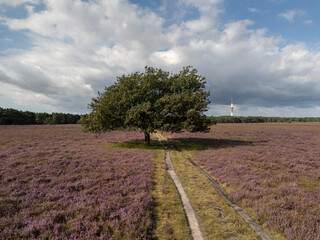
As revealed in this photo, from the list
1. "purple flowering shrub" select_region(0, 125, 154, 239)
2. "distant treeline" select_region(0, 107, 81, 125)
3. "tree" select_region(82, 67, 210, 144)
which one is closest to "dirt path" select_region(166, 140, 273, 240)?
"purple flowering shrub" select_region(0, 125, 154, 239)

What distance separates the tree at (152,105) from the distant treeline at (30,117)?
93818mm

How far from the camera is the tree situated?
75.3 ft

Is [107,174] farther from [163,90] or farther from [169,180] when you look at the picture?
[163,90]

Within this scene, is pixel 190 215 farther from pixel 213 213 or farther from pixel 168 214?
pixel 213 213

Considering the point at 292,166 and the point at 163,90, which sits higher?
the point at 163,90

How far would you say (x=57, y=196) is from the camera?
8547mm

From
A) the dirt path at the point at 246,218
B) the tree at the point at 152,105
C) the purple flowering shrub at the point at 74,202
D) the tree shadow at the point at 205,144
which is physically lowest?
the dirt path at the point at 246,218

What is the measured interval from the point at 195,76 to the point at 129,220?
954 inches

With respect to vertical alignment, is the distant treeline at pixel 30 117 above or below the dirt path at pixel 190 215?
above

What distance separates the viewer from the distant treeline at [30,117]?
315ft

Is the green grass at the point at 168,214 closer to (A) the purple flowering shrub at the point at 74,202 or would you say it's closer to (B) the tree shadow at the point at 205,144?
(A) the purple flowering shrub at the point at 74,202

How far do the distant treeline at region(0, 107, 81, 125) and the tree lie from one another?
93818 mm

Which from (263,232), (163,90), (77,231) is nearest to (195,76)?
(163,90)

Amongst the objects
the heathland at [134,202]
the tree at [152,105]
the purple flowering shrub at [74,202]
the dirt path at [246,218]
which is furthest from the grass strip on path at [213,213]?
the tree at [152,105]
